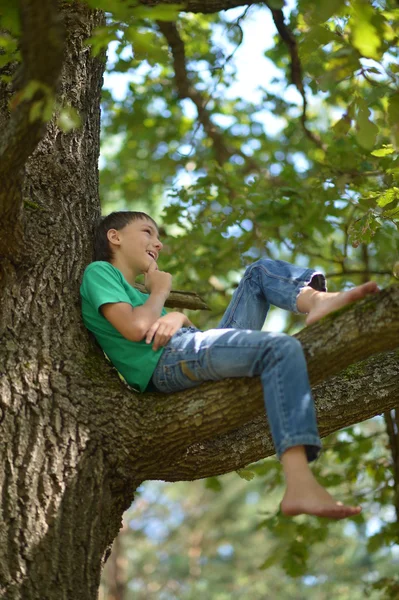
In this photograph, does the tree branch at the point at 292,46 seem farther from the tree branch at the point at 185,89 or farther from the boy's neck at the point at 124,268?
the boy's neck at the point at 124,268

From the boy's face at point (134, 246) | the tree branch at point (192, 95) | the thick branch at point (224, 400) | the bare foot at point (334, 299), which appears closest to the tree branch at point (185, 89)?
the tree branch at point (192, 95)

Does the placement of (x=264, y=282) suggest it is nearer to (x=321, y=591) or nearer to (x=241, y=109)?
(x=241, y=109)

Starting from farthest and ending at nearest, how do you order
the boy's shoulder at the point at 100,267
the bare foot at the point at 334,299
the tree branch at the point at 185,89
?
1. the tree branch at the point at 185,89
2. the boy's shoulder at the point at 100,267
3. the bare foot at the point at 334,299

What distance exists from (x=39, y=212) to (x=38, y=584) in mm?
1893

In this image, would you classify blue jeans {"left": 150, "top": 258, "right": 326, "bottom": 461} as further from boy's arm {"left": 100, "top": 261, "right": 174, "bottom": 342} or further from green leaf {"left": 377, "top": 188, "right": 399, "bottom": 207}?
green leaf {"left": 377, "top": 188, "right": 399, "bottom": 207}

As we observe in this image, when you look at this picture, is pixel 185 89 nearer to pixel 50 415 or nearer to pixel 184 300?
pixel 184 300

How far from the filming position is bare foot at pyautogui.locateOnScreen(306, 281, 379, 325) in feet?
10.7

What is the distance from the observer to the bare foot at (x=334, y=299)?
10.7 ft

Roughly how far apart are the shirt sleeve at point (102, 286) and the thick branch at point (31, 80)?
633mm

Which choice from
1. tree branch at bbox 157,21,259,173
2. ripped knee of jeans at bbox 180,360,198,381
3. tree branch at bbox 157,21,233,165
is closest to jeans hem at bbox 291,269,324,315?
ripped knee of jeans at bbox 180,360,198,381

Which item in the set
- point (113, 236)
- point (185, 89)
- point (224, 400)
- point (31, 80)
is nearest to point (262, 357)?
point (224, 400)

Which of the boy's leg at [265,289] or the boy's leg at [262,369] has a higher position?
the boy's leg at [265,289]

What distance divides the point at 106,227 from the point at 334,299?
4.65 ft

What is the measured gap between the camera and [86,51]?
15.0 ft
